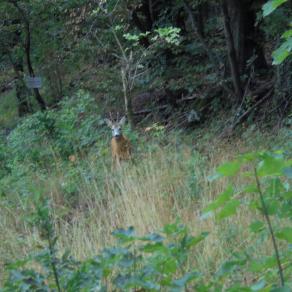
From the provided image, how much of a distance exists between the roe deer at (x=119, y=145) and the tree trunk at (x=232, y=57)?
8.21 feet

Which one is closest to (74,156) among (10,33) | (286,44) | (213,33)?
(213,33)

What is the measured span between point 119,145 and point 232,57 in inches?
129

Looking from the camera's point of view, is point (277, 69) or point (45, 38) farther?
point (45, 38)

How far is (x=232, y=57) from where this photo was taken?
11461mm

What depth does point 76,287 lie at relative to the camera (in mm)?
2719

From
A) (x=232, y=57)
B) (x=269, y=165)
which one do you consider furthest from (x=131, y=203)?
(x=232, y=57)

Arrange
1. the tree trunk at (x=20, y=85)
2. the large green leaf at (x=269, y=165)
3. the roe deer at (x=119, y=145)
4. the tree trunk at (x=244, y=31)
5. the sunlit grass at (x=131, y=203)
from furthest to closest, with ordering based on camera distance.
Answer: the tree trunk at (x=20, y=85)
the tree trunk at (x=244, y=31)
the roe deer at (x=119, y=145)
the sunlit grass at (x=131, y=203)
the large green leaf at (x=269, y=165)

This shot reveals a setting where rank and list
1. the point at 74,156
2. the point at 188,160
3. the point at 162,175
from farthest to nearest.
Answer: the point at 74,156
the point at 188,160
the point at 162,175

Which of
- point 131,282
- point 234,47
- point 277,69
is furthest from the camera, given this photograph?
point 234,47

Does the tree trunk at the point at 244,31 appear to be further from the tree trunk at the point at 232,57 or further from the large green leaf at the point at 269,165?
the large green leaf at the point at 269,165

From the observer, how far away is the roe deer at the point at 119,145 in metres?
8.65

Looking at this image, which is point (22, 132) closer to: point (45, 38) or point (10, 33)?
point (45, 38)

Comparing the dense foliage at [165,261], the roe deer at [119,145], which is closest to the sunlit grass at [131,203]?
the roe deer at [119,145]

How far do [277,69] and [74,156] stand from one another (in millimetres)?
3754
